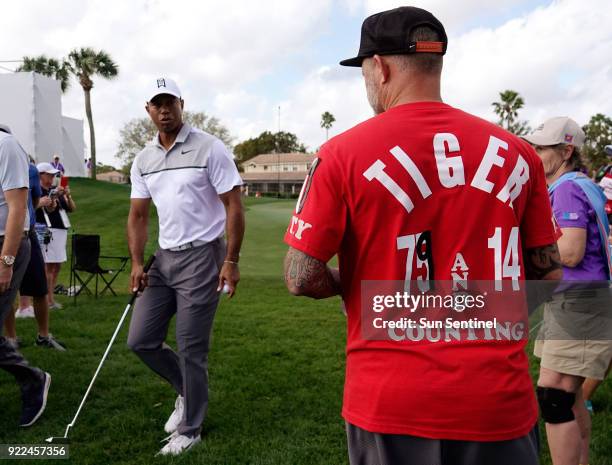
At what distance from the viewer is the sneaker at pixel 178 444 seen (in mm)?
3601

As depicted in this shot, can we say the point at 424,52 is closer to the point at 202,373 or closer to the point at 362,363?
the point at 362,363

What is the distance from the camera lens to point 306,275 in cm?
162

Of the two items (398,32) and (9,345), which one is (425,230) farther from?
(9,345)

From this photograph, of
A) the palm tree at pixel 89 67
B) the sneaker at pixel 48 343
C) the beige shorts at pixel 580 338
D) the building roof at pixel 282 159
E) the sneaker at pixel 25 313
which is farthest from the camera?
the building roof at pixel 282 159

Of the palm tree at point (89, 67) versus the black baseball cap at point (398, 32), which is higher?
the palm tree at point (89, 67)

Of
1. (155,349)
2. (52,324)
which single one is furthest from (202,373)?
(52,324)

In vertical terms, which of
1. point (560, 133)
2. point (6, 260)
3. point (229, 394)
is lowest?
point (229, 394)

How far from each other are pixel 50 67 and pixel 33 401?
4684 cm

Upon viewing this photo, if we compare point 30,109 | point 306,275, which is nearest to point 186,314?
point 306,275

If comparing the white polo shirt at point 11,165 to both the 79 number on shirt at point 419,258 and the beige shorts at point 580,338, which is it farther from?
the beige shorts at point 580,338

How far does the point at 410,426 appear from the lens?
5.07ft

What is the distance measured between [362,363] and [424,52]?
37.6 inches

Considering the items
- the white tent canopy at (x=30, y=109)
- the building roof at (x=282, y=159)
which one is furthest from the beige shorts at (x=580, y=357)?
the building roof at (x=282, y=159)

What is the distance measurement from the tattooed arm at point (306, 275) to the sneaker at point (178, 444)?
246cm
